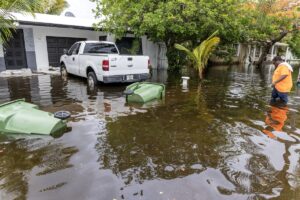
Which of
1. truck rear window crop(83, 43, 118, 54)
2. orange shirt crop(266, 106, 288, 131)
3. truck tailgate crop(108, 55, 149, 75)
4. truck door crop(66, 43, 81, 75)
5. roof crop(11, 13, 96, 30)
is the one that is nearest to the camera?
orange shirt crop(266, 106, 288, 131)

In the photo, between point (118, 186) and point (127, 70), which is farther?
point (127, 70)

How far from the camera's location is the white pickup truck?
903 cm

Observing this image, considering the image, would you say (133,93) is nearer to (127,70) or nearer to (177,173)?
(127,70)

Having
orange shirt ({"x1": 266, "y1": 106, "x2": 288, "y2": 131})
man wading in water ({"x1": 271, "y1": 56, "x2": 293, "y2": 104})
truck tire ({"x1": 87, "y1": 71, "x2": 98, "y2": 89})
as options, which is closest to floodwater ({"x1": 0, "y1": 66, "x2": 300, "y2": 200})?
orange shirt ({"x1": 266, "y1": 106, "x2": 288, "y2": 131})

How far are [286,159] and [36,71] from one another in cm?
1450

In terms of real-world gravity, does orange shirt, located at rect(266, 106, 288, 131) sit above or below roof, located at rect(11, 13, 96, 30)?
below

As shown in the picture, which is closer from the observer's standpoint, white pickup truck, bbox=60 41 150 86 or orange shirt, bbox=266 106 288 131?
orange shirt, bbox=266 106 288 131

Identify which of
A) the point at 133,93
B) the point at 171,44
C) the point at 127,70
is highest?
the point at 171,44

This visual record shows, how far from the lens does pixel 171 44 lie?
16.4m

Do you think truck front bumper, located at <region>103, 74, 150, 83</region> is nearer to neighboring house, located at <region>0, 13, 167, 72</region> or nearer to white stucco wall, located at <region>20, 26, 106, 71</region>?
neighboring house, located at <region>0, 13, 167, 72</region>

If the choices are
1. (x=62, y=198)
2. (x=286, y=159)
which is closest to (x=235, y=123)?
(x=286, y=159)

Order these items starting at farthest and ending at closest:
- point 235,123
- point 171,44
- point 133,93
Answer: point 171,44
point 133,93
point 235,123

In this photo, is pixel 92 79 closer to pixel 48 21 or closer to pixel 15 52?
pixel 48 21

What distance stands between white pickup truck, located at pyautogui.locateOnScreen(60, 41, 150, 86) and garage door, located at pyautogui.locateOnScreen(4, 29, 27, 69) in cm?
515
